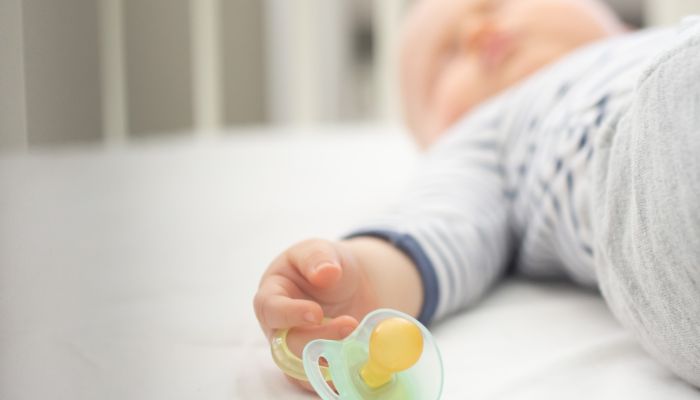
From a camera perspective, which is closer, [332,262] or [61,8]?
[332,262]

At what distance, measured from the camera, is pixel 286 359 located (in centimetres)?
26

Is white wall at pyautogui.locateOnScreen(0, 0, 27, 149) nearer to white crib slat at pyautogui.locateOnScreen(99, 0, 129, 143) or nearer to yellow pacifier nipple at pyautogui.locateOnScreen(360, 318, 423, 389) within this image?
yellow pacifier nipple at pyautogui.locateOnScreen(360, 318, 423, 389)

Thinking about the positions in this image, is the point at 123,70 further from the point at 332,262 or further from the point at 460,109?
the point at 332,262

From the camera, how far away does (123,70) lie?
4.31 feet

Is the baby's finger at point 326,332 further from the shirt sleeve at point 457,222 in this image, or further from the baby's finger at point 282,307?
the shirt sleeve at point 457,222

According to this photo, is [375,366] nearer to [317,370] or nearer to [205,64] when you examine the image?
[317,370]

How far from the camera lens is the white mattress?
0.27 m

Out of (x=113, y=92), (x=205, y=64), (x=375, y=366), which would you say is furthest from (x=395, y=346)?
(x=205, y=64)

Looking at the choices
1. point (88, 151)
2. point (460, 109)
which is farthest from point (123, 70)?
point (460, 109)

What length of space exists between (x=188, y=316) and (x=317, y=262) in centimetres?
11

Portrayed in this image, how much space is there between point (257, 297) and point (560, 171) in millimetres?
219

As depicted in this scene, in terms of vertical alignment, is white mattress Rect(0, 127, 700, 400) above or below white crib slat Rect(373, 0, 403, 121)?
below

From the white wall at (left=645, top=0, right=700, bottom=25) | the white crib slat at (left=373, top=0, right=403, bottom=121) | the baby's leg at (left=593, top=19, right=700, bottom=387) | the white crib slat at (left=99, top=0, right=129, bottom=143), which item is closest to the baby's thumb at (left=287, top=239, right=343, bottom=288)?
the baby's leg at (left=593, top=19, right=700, bottom=387)

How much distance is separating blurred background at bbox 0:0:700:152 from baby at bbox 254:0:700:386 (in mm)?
289
